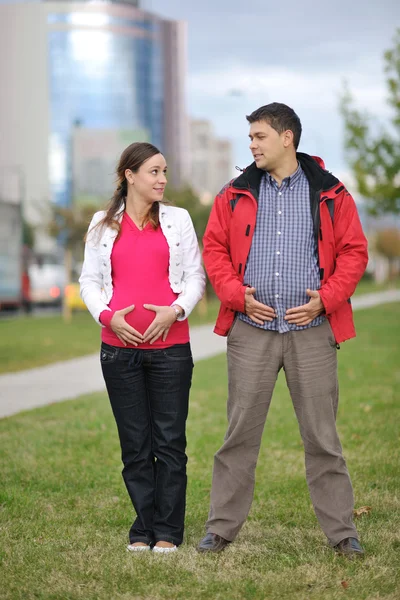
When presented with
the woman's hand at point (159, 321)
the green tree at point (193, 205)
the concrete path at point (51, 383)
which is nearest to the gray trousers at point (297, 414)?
the woman's hand at point (159, 321)

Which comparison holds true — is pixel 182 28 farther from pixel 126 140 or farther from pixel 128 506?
pixel 128 506

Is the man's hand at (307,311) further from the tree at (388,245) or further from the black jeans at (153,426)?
the tree at (388,245)

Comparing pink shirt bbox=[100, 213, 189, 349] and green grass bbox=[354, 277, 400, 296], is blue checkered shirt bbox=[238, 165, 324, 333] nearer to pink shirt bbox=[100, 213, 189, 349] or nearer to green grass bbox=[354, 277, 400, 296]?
pink shirt bbox=[100, 213, 189, 349]

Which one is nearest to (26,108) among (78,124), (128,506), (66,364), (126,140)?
(78,124)

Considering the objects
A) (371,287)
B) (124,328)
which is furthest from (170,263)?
(371,287)

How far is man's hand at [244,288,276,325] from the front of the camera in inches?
181

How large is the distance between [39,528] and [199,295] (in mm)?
1649

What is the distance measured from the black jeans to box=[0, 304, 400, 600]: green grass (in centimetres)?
20

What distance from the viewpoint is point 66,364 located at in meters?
14.1

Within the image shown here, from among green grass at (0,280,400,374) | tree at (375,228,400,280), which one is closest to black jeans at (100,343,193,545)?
green grass at (0,280,400,374)

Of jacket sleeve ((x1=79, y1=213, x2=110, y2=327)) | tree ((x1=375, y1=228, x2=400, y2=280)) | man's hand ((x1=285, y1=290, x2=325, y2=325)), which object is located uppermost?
jacket sleeve ((x1=79, y1=213, x2=110, y2=327))

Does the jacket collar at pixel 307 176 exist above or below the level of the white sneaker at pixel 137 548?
above

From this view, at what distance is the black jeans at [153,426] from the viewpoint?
4.78 m

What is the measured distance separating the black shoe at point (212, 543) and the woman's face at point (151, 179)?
1.69 m
